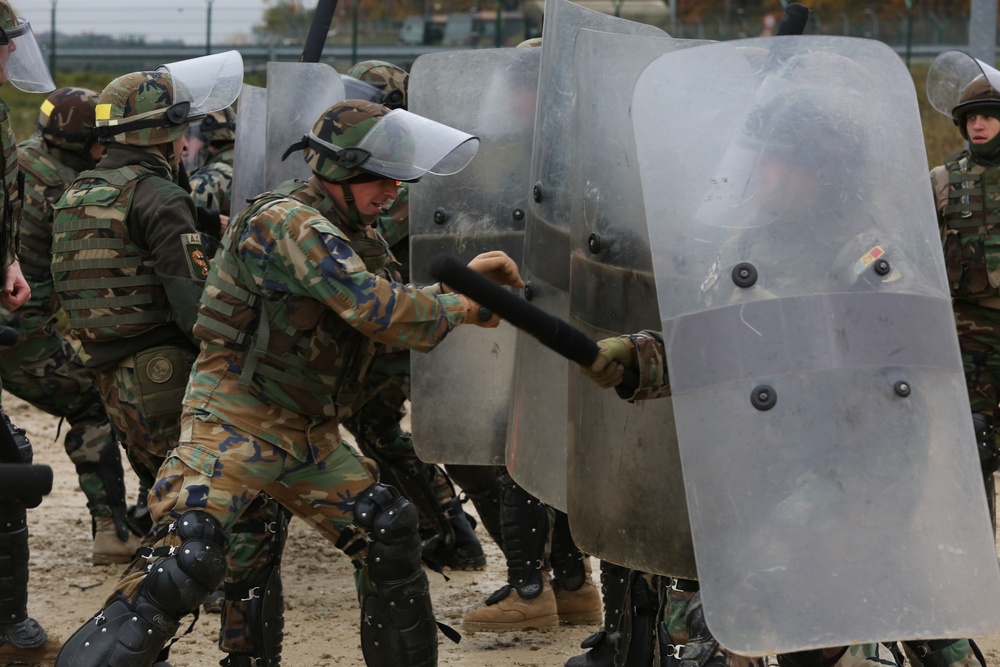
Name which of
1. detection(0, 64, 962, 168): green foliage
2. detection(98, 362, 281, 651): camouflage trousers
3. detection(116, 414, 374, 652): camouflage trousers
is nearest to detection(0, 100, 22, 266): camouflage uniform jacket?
detection(98, 362, 281, 651): camouflage trousers

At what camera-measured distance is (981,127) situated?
5.22 m

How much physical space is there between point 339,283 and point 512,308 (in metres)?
1.03

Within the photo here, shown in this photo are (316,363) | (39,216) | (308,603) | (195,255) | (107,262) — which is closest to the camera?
(316,363)

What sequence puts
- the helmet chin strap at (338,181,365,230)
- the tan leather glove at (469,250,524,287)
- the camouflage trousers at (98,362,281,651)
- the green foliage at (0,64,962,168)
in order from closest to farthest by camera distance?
the tan leather glove at (469,250,524,287) < the helmet chin strap at (338,181,365,230) < the camouflage trousers at (98,362,281,651) < the green foliage at (0,64,962,168)

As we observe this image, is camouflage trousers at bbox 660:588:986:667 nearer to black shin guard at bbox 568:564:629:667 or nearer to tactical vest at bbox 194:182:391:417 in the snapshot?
black shin guard at bbox 568:564:629:667

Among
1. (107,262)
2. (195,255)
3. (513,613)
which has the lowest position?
(513,613)

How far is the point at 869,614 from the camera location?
Answer: 2.62 meters

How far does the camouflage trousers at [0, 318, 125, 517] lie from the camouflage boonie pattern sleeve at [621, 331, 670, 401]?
354cm

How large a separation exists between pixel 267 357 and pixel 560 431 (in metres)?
0.88

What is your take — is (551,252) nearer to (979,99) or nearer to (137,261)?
(137,261)

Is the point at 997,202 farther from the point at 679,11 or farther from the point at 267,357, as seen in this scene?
the point at 679,11

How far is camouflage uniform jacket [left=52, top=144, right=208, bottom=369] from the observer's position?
4512mm

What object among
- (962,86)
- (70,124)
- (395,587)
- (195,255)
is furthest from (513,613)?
(70,124)

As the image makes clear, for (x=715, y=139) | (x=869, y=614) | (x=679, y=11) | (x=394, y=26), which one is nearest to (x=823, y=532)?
(x=869, y=614)
